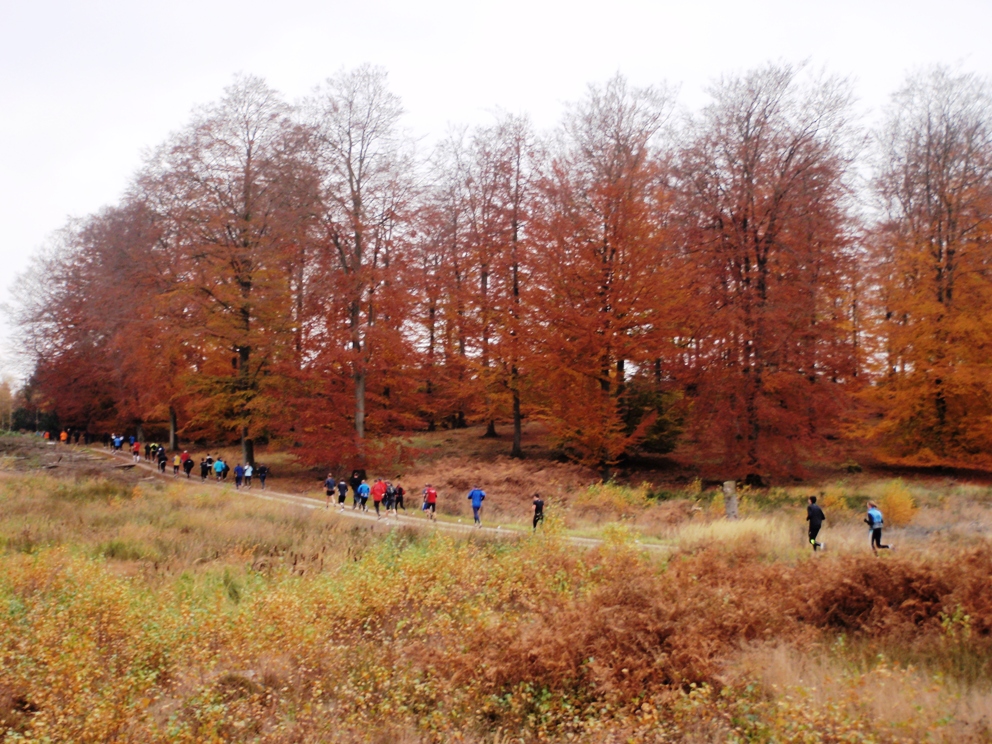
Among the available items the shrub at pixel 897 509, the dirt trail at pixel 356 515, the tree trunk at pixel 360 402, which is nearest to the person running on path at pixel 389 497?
the dirt trail at pixel 356 515

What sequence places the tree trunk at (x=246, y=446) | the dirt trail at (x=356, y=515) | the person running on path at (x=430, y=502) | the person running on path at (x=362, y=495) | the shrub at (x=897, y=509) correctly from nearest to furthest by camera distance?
1. the dirt trail at (x=356, y=515)
2. the shrub at (x=897, y=509)
3. the person running on path at (x=430, y=502)
4. the person running on path at (x=362, y=495)
5. the tree trunk at (x=246, y=446)

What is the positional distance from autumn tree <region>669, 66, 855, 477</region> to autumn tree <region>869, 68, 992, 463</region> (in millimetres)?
3600

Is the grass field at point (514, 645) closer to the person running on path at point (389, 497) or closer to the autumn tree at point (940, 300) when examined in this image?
the person running on path at point (389, 497)

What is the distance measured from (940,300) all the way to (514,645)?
2645 centimetres

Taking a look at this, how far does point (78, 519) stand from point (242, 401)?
10.5m

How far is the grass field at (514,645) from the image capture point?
651 cm

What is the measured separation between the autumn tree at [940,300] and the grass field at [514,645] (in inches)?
577

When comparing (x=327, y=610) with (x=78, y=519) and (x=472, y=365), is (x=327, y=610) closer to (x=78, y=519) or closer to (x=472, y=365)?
(x=78, y=519)

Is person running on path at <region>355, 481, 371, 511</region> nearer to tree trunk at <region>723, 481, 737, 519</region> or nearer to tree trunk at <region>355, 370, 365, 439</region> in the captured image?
tree trunk at <region>355, 370, 365, 439</region>

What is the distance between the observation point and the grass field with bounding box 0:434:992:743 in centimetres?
→ 651

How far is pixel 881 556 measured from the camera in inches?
385

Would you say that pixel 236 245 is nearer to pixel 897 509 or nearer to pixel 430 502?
pixel 430 502

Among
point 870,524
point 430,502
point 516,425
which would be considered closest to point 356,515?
point 430,502

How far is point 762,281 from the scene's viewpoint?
24.3 metres
